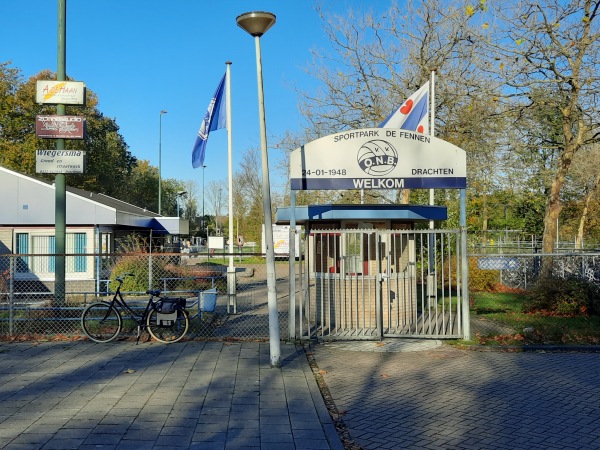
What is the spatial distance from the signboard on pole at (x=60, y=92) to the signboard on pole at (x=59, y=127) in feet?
1.25

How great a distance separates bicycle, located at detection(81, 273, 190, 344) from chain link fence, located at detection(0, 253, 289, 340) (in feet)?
0.97

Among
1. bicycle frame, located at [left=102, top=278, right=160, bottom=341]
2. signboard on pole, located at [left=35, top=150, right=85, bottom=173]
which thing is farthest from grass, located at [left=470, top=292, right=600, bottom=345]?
signboard on pole, located at [left=35, top=150, right=85, bottom=173]

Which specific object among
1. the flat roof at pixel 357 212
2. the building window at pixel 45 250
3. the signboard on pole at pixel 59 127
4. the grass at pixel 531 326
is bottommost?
the grass at pixel 531 326

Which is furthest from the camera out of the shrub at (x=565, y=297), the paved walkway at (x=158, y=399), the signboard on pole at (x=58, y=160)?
the shrub at (x=565, y=297)

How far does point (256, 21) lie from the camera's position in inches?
344

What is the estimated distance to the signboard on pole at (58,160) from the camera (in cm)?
1309

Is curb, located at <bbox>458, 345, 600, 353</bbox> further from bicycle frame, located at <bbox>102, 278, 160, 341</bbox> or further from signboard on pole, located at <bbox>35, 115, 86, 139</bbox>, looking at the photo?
signboard on pole, located at <bbox>35, 115, 86, 139</bbox>

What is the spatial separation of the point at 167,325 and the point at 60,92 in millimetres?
6009

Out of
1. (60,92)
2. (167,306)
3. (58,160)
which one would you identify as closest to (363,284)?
(167,306)

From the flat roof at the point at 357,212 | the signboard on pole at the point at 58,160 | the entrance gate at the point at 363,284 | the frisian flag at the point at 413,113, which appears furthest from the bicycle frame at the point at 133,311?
the frisian flag at the point at 413,113

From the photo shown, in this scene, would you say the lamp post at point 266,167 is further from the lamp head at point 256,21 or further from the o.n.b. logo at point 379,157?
the o.n.b. logo at point 379,157

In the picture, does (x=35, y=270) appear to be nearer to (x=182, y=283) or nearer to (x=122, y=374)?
(x=182, y=283)

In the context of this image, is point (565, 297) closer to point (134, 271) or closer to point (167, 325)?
point (167, 325)

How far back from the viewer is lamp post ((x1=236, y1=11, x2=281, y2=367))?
28.6ft
